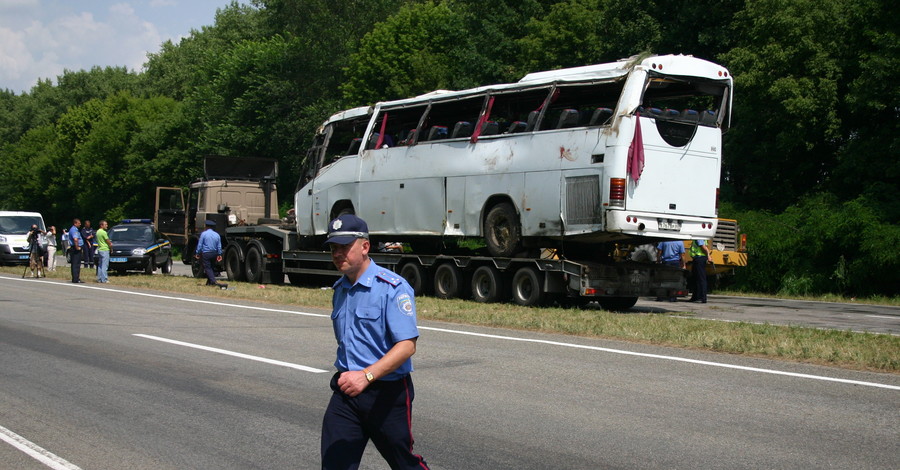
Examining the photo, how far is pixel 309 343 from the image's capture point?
1216cm

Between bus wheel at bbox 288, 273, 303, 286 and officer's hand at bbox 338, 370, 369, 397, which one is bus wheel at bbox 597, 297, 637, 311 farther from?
officer's hand at bbox 338, 370, 369, 397

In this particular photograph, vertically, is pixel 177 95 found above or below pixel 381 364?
above

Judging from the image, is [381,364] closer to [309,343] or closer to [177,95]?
[309,343]

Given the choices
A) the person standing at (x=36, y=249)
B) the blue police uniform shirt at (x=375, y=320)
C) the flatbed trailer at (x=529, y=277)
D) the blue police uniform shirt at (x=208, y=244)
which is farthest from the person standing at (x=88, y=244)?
the blue police uniform shirt at (x=375, y=320)

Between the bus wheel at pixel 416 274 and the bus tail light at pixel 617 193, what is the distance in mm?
5620

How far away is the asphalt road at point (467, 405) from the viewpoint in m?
6.47

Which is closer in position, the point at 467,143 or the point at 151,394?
the point at 151,394

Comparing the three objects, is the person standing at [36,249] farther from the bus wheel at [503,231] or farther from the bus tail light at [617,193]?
the bus tail light at [617,193]

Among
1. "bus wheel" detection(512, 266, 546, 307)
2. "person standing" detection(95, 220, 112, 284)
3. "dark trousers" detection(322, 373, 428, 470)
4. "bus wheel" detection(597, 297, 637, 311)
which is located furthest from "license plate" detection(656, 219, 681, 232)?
"person standing" detection(95, 220, 112, 284)

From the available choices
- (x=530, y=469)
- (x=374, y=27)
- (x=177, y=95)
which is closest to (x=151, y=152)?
(x=177, y=95)

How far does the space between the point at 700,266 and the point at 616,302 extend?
2.91 m

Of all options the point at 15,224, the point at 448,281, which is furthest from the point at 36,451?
the point at 15,224

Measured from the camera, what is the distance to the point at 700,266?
21.0 metres

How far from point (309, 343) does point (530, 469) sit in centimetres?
653
